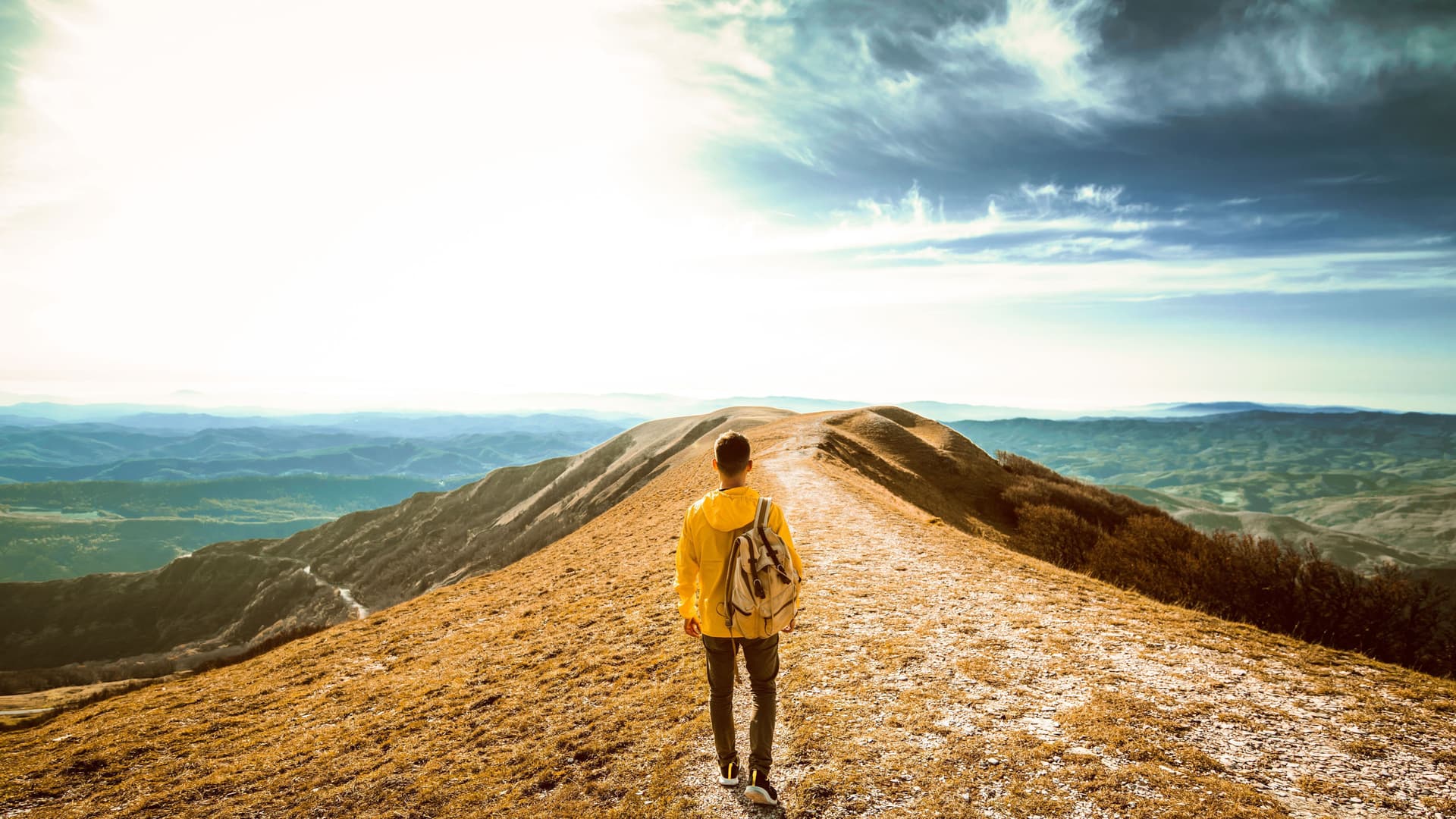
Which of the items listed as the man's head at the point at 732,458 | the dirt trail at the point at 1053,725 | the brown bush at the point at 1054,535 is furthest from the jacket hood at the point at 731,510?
the brown bush at the point at 1054,535

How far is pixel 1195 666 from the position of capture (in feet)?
26.4

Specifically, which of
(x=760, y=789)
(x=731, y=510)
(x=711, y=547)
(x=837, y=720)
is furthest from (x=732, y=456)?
(x=837, y=720)

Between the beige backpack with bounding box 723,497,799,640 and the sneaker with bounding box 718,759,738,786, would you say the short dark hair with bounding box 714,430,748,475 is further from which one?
the sneaker with bounding box 718,759,738,786

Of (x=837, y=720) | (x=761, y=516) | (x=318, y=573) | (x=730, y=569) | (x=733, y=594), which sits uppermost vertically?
(x=761, y=516)

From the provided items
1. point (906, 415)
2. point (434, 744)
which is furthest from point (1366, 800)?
point (906, 415)

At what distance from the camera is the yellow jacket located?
210 inches

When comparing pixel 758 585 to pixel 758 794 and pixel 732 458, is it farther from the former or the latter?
pixel 758 794

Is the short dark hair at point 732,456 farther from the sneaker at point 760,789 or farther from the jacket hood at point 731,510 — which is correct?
the sneaker at point 760,789

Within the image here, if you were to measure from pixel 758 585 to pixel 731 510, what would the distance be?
2.42ft

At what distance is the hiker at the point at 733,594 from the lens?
5.23 m

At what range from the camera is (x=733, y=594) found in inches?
202

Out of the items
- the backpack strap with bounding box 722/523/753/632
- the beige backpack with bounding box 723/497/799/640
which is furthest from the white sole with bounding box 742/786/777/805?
the backpack strap with bounding box 722/523/753/632

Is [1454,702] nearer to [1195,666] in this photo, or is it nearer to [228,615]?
[1195,666]

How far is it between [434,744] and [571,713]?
2.07m
